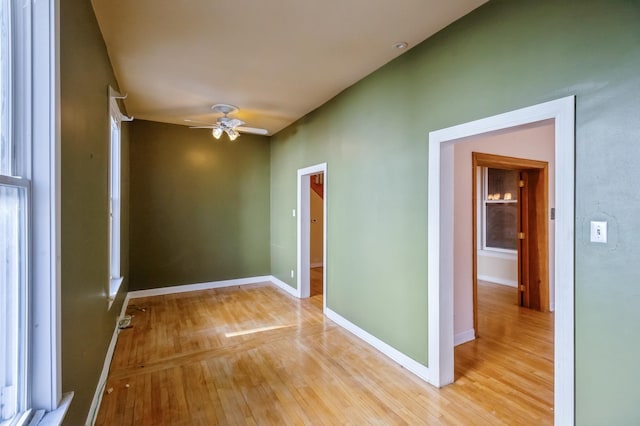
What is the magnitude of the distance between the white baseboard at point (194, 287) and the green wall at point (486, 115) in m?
2.28

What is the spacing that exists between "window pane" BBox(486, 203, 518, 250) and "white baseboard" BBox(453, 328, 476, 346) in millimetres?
3118

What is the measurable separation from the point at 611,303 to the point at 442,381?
137cm

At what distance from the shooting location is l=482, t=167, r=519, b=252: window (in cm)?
582

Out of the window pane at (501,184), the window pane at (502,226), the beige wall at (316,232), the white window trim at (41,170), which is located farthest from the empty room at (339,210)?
the beige wall at (316,232)

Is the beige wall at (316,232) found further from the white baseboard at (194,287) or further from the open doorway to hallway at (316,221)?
the white baseboard at (194,287)

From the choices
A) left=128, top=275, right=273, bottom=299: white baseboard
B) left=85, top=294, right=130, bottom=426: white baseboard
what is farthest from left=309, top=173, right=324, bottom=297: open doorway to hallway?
left=85, top=294, right=130, bottom=426: white baseboard

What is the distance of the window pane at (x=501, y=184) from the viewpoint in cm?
584

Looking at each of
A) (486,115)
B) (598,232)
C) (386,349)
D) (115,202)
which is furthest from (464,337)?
(115,202)

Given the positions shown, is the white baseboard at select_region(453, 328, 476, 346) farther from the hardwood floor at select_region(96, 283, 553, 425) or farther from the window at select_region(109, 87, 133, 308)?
the window at select_region(109, 87, 133, 308)

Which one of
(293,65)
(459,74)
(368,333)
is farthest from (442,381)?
(293,65)

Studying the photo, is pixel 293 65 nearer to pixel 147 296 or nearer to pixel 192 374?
pixel 192 374

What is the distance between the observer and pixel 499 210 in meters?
6.09

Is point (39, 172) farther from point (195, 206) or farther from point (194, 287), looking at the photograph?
point (194, 287)

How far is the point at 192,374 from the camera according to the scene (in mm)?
2639
